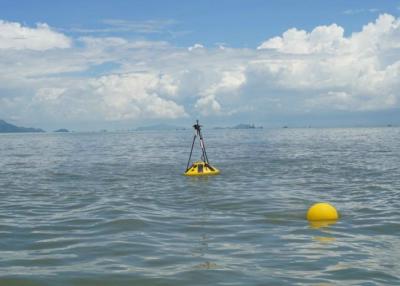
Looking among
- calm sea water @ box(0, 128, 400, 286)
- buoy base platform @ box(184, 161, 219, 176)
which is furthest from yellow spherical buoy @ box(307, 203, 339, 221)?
buoy base platform @ box(184, 161, 219, 176)

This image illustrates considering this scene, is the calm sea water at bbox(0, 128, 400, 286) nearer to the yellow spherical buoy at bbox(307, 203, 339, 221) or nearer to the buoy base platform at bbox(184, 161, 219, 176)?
the yellow spherical buoy at bbox(307, 203, 339, 221)

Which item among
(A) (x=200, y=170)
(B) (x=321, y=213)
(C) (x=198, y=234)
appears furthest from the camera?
(A) (x=200, y=170)

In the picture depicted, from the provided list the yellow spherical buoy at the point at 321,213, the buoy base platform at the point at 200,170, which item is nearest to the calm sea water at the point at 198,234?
the yellow spherical buoy at the point at 321,213

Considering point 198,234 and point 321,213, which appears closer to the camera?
point 198,234

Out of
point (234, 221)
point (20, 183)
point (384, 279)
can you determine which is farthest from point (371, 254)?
point (20, 183)

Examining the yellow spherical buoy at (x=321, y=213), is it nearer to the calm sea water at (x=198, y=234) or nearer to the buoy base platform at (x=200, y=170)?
the calm sea water at (x=198, y=234)

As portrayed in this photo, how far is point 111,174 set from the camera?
33562 millimetres

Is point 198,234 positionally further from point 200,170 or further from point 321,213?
point 200,170

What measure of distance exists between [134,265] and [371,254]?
5.78m

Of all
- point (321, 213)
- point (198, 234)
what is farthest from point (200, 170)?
point (198, 234)

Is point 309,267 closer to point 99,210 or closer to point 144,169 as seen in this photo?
point 99,210

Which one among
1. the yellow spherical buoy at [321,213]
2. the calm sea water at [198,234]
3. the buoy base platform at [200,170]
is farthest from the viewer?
the buoy base platform at [200,170]

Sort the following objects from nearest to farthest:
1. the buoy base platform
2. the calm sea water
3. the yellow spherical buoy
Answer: the calm sea water < the yellow spherical buoy < the buoy base platform

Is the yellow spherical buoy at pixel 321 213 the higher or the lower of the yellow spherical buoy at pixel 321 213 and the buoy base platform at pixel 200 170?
the lower
